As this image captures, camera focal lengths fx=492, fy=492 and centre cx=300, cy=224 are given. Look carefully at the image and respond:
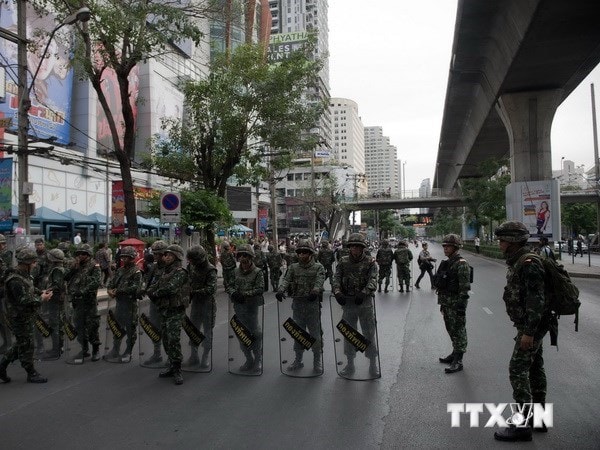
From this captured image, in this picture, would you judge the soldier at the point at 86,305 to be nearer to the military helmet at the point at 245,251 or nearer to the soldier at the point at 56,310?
the soldier at the point at 56,310

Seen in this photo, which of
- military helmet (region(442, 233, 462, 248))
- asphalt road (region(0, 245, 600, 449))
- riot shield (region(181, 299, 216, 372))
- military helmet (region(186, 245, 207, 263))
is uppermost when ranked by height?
military helmet (region(442, 233, 462, 248))

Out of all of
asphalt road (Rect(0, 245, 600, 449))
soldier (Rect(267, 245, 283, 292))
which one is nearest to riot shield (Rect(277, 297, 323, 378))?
asphalt road (Rect(0, 245, 600, 449))

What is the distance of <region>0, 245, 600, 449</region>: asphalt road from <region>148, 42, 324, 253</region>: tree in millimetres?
12055

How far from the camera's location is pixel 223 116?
18.0 metres

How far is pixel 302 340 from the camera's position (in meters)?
6.32

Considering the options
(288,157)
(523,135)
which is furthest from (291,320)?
(523,135)

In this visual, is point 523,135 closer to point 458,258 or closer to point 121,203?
point 121,203

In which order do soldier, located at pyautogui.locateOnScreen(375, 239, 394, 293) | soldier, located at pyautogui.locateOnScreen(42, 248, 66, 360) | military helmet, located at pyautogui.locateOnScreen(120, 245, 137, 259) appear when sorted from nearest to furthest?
military helmet, located at pyautogui.locateOnScreen(120, 245, 137, 259) → soldier, located at pyautogui.locateOnScreen(42, 248, 66, 360) → soldier, located at pyautogui.locateOnScreen(375, 239, 394, 293)

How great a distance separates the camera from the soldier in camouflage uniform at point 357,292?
6.09 meters

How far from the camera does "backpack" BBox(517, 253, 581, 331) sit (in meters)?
4.19

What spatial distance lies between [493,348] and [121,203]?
16.5 metres

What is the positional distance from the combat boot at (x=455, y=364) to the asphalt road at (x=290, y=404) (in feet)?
0.37

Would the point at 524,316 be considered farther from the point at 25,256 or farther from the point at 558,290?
the point at 25,256

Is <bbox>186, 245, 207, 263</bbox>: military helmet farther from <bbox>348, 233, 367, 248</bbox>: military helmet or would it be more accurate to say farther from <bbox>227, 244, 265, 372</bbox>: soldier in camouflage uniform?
<bbox>348, 233, 367, 248</bbox>: military helmet
